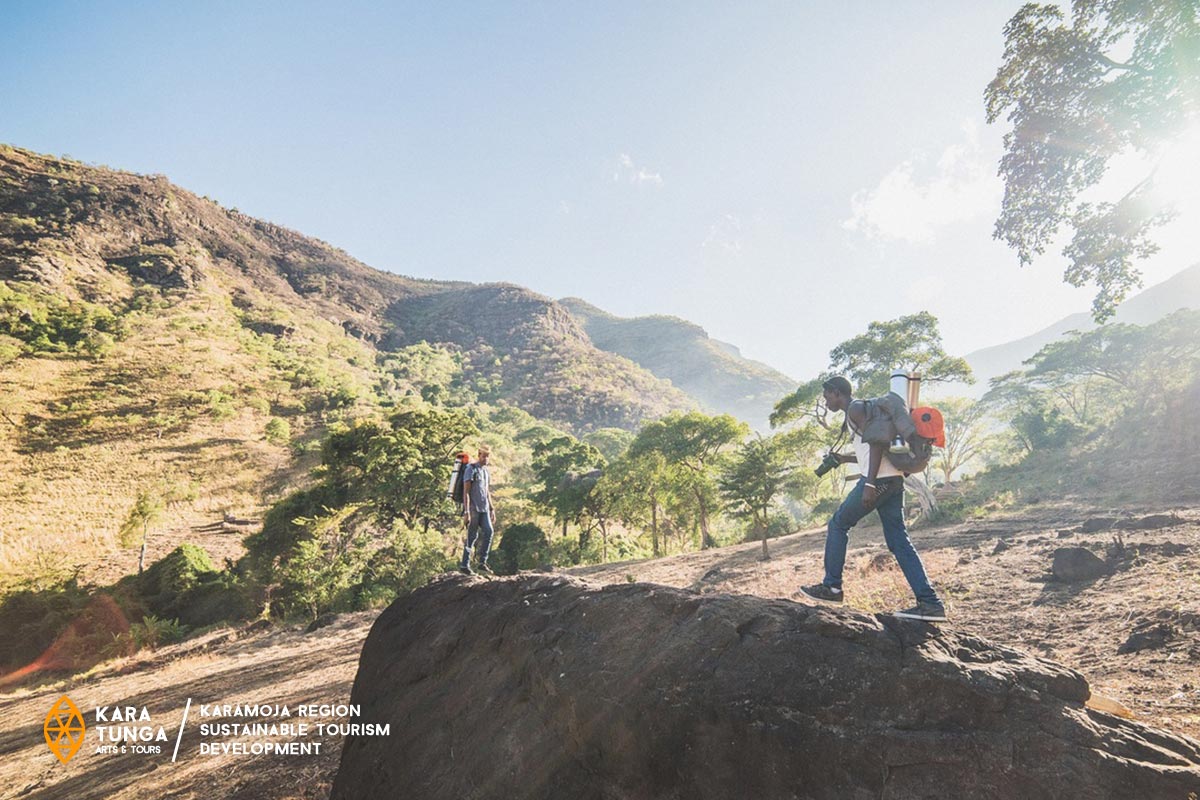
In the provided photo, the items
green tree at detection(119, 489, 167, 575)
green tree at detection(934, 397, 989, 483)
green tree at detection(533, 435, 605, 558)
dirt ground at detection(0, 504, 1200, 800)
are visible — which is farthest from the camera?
green tree at detection(934, 397, 989, 483)

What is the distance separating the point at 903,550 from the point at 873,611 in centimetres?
434

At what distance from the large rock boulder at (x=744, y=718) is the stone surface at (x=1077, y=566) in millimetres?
6818

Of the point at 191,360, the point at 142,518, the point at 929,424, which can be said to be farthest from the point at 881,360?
the point at 191,360

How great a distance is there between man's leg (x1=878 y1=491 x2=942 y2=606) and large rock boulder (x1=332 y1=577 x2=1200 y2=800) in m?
0.61

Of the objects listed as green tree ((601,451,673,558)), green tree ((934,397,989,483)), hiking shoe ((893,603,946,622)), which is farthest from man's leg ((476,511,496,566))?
green tree ((934,397,989,483))

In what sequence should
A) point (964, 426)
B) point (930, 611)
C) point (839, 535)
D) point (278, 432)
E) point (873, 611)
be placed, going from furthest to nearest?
1. point (278, 432)
2. point (964, 426)
3. point (873, 611)
4. point (839, 535)
5. point (930, 611)

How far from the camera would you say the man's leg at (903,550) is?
3.10 meters

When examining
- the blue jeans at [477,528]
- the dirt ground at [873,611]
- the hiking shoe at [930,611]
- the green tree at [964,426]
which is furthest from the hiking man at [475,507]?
the green tree at [964,426]

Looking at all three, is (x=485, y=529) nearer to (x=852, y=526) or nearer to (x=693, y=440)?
(x=852, y=526)

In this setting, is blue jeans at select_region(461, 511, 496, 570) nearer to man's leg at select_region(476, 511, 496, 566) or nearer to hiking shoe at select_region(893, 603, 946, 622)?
man's leg at select_region(476, 511, 496, 566)

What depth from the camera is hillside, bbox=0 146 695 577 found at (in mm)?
33438

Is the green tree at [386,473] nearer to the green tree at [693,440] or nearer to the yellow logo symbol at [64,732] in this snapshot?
the green tree at [693,440]

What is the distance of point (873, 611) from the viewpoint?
6699mm

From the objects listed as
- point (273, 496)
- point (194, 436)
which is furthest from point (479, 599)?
point (194, 436)
